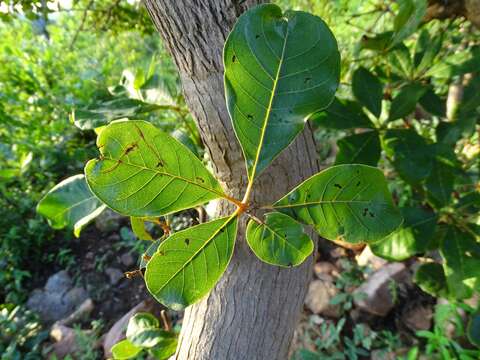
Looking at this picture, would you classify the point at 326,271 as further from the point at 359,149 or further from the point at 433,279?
the point at 359,149

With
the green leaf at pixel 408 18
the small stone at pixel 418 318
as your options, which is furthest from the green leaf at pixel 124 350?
the small stone at pixel 418 318

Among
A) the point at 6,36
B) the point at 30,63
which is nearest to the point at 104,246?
the point at 30,63

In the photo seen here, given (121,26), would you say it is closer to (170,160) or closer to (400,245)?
(170,160)

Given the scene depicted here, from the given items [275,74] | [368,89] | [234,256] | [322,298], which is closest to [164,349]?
→ [234,256]

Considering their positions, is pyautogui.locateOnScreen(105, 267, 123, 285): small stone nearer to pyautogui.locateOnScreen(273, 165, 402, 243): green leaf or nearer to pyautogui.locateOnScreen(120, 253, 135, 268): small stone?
pyautogui.locateOnScreen(120, 253, 135, 268): small stone

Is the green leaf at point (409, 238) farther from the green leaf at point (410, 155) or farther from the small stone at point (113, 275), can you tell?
the small stone at point (113, 275)
